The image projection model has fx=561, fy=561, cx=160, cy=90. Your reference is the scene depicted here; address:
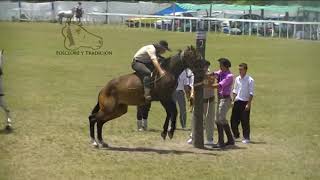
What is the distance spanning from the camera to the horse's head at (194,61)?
320 inches

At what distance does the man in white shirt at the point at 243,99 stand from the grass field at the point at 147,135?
0.38 meters

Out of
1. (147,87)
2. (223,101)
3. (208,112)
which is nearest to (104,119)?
(147,87)

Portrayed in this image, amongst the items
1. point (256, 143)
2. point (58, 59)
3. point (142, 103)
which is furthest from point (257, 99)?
point (58, 59)

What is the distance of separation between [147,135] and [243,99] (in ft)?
6.07

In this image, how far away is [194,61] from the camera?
320 inches

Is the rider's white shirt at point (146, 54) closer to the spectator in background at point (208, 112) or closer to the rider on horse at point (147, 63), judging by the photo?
the rider on horse at point (147, 63)

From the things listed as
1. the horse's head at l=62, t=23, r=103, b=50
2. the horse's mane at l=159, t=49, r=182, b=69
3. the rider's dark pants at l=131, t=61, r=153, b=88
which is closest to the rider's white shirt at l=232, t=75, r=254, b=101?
the horse's mane at l=159, t=49, r=182, b=69

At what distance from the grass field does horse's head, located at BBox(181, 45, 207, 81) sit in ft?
2.15

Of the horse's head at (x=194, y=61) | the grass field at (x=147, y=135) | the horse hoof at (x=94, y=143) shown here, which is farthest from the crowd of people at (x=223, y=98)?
the horse hoof at (x=94, y=143)

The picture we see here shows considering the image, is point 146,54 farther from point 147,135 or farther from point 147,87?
point 147,135

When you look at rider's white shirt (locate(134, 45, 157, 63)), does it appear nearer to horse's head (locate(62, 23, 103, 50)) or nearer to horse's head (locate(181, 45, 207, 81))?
horse's head (locate(181, 45, 207, 81))

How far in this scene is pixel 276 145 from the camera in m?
9.16

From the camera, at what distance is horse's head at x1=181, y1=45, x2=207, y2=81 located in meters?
8.12

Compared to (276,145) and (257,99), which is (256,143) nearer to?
(276,145)
